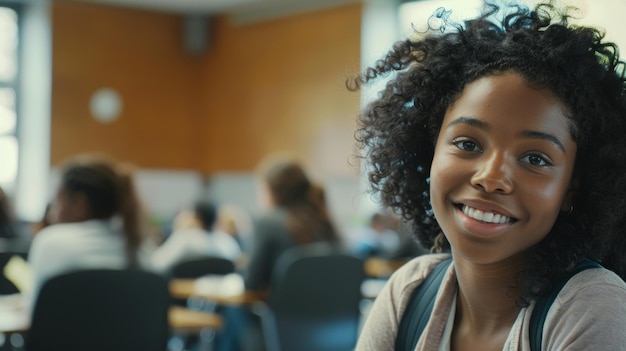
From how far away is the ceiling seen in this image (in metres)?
9.43

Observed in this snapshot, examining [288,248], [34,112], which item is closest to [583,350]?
[288,248]

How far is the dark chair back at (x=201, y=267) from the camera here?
487cm

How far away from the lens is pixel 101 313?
3.06 m

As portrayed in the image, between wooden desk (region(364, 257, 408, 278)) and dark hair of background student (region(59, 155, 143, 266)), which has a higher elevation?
dark hair of background student (region(59, 155, 143, 266))

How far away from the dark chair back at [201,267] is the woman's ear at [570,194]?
3831mm

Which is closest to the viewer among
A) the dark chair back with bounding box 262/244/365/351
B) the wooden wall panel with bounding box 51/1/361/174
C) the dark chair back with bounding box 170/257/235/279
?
the dark chair back with bounding box 262/244/365/351

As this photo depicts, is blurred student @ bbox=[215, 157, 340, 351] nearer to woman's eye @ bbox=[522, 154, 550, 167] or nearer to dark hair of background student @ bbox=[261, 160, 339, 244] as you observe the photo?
dark hair of background student @ bbox=[261, 160, 339, 244]

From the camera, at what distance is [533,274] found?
1223 mm

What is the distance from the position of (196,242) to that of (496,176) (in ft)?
14.9

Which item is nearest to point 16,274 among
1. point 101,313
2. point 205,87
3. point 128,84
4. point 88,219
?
point 101,313

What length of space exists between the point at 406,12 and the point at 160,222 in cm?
352

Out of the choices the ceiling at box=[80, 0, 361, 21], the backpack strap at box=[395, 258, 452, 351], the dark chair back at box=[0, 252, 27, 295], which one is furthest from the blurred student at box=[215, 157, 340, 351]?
the ceiling at box=[80, 0, 361, 21]

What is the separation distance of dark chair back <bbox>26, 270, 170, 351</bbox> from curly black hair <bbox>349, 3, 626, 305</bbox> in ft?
6.36

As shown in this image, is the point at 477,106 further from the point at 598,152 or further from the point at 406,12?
the point at 406,12
